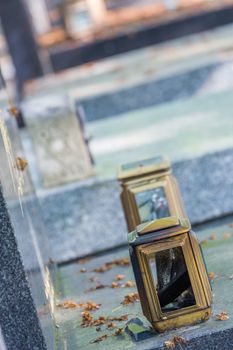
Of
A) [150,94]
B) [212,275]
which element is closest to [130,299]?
[212,275]

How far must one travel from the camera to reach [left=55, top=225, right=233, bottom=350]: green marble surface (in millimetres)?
4793

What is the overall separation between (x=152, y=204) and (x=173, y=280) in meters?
1.44

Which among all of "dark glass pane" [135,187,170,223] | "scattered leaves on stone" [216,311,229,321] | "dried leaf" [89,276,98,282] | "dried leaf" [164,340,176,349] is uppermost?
"dark glass pane" [135,187,170,223]

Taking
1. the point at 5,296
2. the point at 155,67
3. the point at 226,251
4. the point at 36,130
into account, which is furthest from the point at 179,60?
the point at 5,296

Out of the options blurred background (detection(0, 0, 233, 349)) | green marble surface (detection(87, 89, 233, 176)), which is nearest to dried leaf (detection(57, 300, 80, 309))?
blurred background (detection(0, 0, 233, 349))

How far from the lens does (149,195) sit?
248 inches

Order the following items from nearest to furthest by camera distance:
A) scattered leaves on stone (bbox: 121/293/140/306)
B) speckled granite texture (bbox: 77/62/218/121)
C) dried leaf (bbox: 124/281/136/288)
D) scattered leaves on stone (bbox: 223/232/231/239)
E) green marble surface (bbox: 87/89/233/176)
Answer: scattered leaves on stone (bbox: 121/293/140/306)
dried leaf (bbox: 124/281/136/288)
scattered leaves on stone (bbox: 223/232/231/239)
green marble surface (bbox: 87/89/233/176)
speckled granite texture (bbox: 77/62/218/121)

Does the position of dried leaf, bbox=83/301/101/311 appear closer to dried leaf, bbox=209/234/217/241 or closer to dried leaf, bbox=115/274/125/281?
dried leaf, bbox=115/274/125/281

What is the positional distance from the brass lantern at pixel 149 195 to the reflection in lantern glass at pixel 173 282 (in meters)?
1.32

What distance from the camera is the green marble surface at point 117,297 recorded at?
4793 mm

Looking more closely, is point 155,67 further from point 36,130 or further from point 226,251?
point 226,251

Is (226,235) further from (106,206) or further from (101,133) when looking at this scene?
(101,133)

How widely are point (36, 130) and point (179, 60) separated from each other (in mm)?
5369

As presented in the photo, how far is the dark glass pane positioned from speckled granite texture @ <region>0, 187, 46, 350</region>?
177 centimetres
